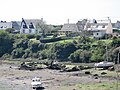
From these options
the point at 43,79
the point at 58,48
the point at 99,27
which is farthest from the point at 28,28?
the point at 43,79

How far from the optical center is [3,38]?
94.4 meters

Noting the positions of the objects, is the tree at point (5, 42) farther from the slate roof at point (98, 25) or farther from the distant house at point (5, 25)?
the distant house at point (5, 25)

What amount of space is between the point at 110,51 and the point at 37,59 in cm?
1929

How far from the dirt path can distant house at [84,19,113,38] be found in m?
33.5

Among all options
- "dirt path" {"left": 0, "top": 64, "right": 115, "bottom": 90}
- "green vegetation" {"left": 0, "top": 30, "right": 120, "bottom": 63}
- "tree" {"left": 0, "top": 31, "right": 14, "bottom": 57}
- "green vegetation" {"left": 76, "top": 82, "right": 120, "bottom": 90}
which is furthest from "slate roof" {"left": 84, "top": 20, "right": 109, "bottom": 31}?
"green vegetation" {"left": 76, "top": 82, "right": 120, "bottom": 90}

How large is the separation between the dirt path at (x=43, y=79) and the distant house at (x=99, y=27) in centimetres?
3350

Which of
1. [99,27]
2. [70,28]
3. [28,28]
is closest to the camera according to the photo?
[99,27]

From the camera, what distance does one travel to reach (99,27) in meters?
103

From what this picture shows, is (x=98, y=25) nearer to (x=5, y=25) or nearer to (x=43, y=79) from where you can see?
(x=5, y=25)

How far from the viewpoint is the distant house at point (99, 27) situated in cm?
9694

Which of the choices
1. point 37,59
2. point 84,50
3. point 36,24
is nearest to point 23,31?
point 36,24

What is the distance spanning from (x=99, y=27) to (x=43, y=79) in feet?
162

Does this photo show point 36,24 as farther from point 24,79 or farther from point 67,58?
point 24,79

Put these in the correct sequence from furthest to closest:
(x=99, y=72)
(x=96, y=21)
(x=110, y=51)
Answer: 1. (x=96, y=21)
2. (x=110, y=51)
3. (x=99, y=72)
